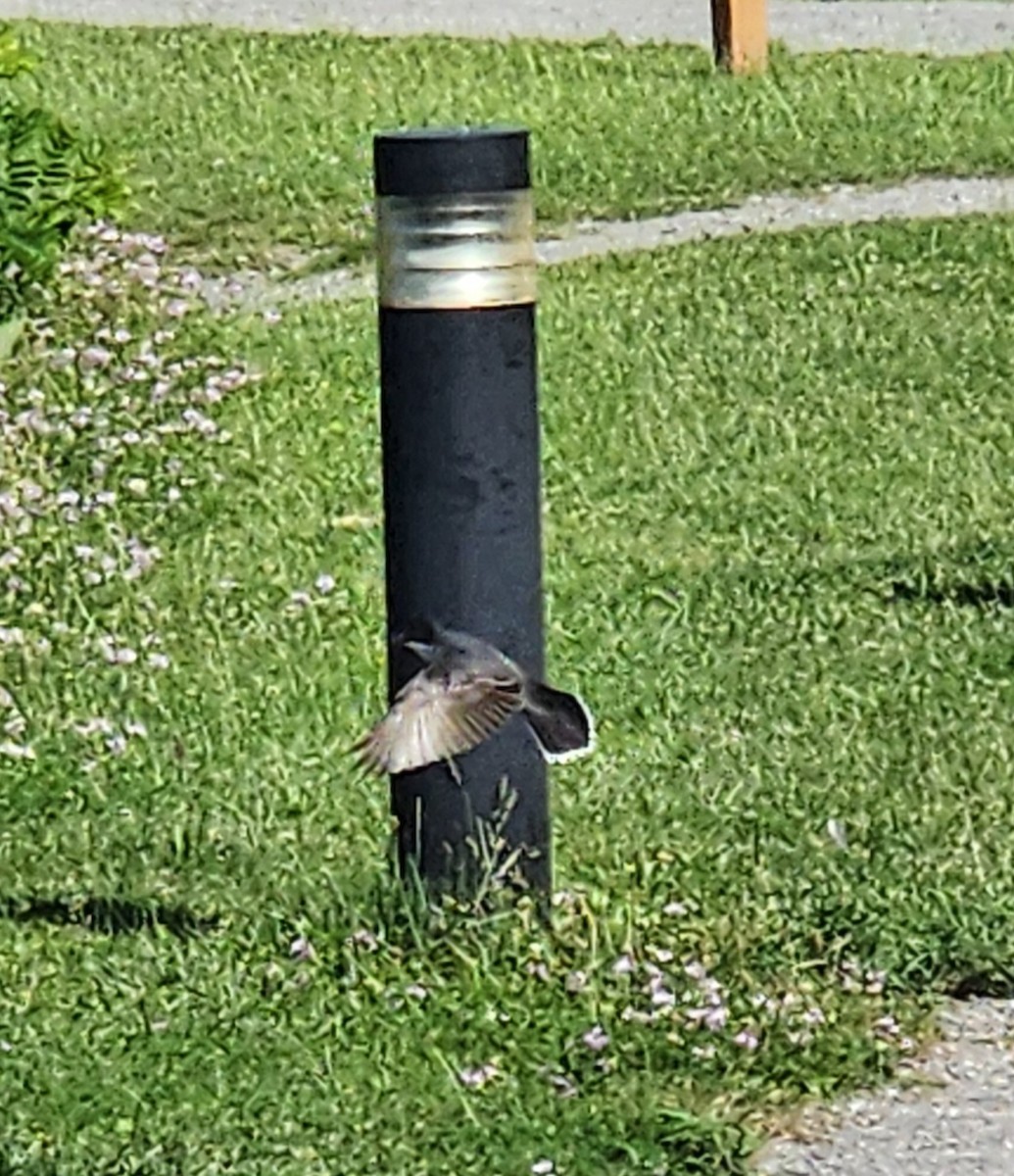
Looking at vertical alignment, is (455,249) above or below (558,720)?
above

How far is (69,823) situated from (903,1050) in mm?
1492

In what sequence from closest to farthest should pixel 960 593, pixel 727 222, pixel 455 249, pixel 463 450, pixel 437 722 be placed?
pixel 437 722 → pixel 455 249 → pixel 463 450 → pixel 960 593 → pixel 727 222

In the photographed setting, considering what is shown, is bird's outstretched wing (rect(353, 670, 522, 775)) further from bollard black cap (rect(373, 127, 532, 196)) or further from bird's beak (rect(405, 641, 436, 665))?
bollard black cap (rect(373, 127, 532, 196))

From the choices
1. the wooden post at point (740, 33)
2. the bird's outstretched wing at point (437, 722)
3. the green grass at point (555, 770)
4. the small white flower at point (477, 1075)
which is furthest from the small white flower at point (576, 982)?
the wooden post at point (740, 33)

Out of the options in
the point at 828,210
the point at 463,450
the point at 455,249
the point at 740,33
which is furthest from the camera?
the point at 740,33

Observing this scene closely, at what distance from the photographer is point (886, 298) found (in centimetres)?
1001

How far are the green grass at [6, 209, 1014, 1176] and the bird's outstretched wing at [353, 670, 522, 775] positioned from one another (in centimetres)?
35

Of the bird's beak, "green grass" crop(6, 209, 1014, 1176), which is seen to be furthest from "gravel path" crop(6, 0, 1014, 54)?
the bird's beak

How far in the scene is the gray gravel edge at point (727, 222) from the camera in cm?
1048

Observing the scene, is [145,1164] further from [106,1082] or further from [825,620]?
[825,620]

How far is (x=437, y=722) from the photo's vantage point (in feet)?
14.1

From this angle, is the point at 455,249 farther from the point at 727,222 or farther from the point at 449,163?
the point at 727,222

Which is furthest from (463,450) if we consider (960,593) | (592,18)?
(592,18)

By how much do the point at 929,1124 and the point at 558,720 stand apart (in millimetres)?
667
